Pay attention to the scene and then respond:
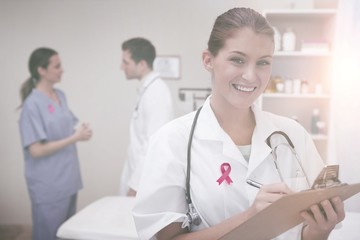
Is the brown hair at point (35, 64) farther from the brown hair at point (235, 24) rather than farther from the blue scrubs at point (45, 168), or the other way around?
the brown hair at point (235, 24)

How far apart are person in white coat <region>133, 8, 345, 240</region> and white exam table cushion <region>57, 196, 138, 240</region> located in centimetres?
59

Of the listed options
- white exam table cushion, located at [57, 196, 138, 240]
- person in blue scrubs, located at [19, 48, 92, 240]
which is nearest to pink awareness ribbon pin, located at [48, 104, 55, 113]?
person in blue scrubs, located at [19, 48, 92, 240]

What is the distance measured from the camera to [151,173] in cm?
81

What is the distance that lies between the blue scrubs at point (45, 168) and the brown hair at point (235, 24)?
1332 mm

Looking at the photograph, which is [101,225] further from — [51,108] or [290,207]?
[290,207]

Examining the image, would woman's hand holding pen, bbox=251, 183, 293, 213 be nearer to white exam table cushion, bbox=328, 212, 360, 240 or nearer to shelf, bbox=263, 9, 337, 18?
white exam table cushion, bbox=328, 212, 360, 240

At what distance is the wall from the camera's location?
228 centimetres

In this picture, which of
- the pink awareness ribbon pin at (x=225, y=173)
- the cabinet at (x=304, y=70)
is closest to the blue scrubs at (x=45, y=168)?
the cabinet at (x=304, y=70)

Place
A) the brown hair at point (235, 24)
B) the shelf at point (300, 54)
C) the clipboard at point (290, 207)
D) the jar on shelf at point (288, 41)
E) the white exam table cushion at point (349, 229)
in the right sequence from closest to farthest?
1. the clipboard at point (290, 207)
2. the brown hair at point (235, 24)
3. the white exam table cushion at point (349, 229)
4. the shelf at point (300, 54)
5. the jar on shelf at point (288, 41)

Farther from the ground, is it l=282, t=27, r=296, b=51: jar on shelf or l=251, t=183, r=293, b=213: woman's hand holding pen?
l=282, t=27, r=296, b=51: jar on shelf

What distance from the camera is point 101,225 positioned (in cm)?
141

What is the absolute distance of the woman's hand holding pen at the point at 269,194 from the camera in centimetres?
65

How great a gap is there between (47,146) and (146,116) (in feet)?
1.75

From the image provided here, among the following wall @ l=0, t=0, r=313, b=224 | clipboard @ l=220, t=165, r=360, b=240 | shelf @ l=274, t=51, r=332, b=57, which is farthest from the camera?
wall @ l=0, t=0, r=313, b=224
